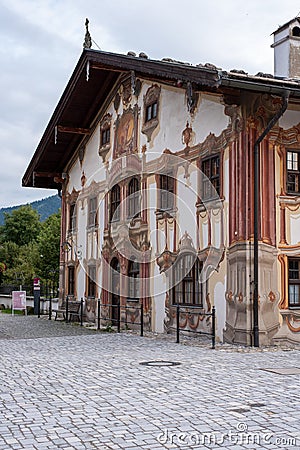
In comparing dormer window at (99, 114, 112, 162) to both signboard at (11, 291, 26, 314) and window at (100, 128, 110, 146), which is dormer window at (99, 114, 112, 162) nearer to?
window at (100, 128, 110, 146)

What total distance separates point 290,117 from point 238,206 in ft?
8.54

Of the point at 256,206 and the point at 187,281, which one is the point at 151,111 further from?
the point at 256,206

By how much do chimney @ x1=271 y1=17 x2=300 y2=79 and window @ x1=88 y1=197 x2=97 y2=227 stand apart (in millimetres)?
8668

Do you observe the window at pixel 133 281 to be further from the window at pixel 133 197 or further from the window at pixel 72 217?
the window at pixel 72 217

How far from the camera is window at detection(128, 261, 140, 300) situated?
1998cm

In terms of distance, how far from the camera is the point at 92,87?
22703 mm

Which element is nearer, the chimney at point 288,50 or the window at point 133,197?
the chimney at point 288,50

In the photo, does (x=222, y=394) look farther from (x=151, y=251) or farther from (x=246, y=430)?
(x=151, y=251)

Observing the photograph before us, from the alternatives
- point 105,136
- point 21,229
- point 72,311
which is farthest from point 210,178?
point 21,229

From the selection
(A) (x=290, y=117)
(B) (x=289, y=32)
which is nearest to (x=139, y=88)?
(B) (x=289, y=32)

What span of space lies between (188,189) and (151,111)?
3826mm

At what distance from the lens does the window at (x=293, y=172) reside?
15.4m

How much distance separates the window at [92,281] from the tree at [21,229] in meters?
44.5

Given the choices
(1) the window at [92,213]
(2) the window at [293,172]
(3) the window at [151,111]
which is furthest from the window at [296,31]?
(1) the window at [92,213]
